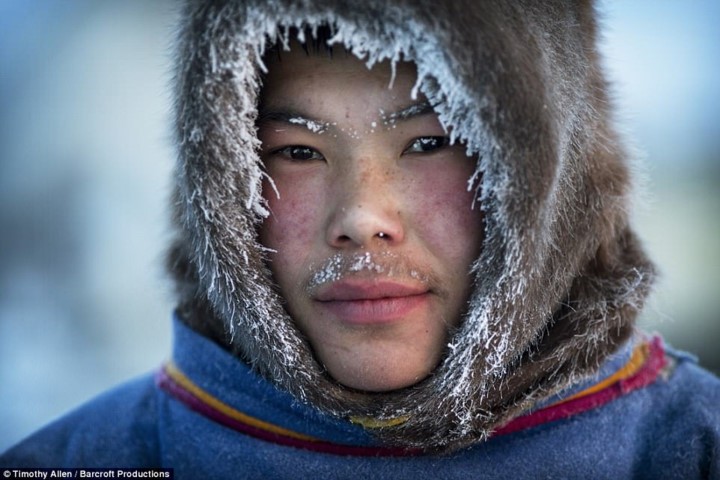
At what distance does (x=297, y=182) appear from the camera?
1.06 meters

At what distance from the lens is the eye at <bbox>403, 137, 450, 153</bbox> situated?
1.03m

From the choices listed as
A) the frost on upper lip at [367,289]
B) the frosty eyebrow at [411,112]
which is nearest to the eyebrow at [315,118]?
the frosty eyebrow at [411,112]

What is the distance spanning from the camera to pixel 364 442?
3.76ft

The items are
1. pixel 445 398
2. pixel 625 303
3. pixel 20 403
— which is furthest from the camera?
pixel 20 403

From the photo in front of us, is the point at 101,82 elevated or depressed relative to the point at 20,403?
elevated

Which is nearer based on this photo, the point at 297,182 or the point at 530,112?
the point at 530,112

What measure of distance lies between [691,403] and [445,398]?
458 millimetres

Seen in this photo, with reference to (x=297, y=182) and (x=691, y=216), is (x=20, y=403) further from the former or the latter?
(x=691, y=216)

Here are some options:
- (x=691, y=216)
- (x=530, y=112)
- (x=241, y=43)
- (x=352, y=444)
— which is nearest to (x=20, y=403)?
(x=352, y=444)

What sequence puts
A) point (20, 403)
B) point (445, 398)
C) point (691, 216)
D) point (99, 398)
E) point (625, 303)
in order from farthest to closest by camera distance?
point (691, 216) → point (20, 403) → point (99, 398) → point (625, 303) → point (445, 398)

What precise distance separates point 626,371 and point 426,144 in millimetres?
558

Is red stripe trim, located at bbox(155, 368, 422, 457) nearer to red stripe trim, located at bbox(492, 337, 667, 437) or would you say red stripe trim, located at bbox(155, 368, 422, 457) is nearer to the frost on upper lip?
red stripe trim, located at bbox(492, 337, 667, 437)

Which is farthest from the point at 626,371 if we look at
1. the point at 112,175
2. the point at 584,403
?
the point at 112,175

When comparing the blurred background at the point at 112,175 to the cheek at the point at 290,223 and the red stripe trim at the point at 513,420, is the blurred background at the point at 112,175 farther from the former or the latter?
the cheek at the point at 290,223
